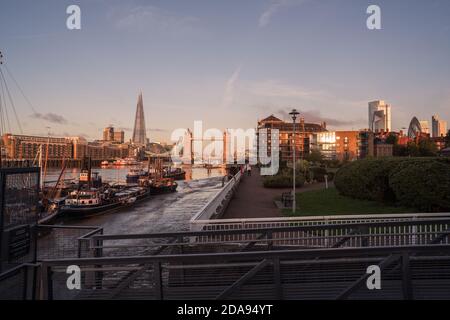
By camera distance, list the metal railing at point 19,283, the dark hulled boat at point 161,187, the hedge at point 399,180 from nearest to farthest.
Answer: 1. the metal railing at point 19,283
2. the hedge at point 399,180
3. the dark hulled boat at point 161,187

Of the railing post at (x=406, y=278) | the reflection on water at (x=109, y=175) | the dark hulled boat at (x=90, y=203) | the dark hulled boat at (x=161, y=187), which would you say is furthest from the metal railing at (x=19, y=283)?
the reflection on water at (x=109, y=175)

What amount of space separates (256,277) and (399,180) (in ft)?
55.0

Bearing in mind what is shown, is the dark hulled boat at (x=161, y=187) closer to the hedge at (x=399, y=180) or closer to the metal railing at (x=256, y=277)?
the hedge at (x=399, y=180)

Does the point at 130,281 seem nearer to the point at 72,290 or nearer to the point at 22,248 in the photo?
the point at 72,290

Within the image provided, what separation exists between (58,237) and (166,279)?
3.42 metres

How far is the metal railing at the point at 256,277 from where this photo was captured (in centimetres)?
368

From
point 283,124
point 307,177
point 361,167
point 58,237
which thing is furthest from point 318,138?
point 58,237

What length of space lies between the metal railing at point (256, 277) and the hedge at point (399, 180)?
14212 mm

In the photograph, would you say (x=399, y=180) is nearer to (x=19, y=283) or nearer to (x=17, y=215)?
(x=17, y=215)

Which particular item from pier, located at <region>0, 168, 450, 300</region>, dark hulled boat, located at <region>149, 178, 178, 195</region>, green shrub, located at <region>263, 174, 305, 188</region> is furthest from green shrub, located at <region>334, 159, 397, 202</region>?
dark hulled boat, located at <region>149, 178, 178, 195</region>

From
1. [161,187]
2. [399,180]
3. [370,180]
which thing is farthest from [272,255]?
[161,187]

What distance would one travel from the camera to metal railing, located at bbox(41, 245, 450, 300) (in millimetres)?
3684

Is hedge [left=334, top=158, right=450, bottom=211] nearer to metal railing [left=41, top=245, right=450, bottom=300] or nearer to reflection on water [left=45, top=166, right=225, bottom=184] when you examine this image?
metal railing [left=41, top=245, right=450, bottom=300]

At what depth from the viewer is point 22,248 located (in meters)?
5.43
